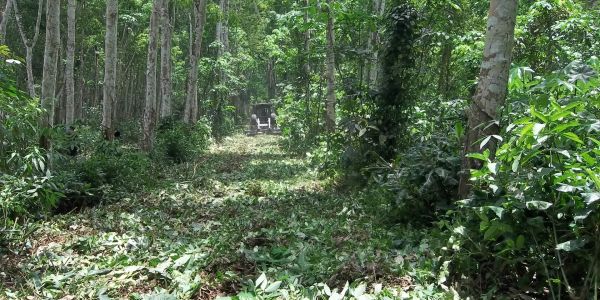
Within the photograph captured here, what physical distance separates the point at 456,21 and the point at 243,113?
3511 centimetres

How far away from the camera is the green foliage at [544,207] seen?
2715mm

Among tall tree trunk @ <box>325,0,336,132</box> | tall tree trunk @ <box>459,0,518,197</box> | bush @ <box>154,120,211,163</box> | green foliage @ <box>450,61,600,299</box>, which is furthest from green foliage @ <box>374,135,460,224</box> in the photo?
bush @ <box>154,120,211,163</box>

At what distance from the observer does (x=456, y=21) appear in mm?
10148

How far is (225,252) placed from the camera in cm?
443

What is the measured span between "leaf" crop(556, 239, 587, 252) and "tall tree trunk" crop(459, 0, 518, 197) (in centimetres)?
158

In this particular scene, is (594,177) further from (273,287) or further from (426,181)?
(426,181)

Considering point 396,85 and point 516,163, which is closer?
point 516,163

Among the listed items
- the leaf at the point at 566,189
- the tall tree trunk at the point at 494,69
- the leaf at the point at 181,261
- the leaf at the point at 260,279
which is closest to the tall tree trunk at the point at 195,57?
the leaf at the point at 181,261

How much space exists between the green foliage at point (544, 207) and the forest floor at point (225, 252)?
1.39 feet

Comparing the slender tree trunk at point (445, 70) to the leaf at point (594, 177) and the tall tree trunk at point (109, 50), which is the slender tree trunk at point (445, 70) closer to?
the tall tree trunk at point (109, 50)

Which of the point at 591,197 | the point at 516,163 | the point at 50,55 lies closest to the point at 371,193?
the point at 516,163

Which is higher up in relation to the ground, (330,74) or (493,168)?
(330,74)

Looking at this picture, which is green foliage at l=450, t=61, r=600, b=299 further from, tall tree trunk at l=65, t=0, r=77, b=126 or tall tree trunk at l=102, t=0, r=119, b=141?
tall tree trunk at l=65, t=0, r=77, b=126

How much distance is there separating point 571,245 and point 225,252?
294cm
